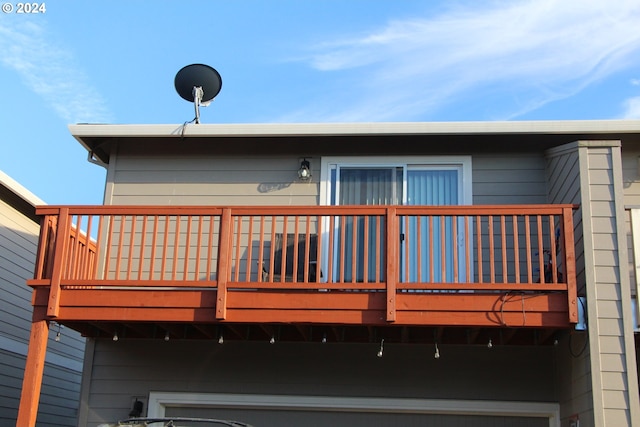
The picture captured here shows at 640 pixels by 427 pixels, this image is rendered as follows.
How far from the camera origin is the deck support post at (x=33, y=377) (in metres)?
7.16

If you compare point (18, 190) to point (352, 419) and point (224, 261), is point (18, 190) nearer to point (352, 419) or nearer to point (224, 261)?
point (224, 261)

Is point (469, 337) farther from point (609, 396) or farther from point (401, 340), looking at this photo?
point (609, 396)

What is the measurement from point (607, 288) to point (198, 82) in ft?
17.7

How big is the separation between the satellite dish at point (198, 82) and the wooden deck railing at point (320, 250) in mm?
1664

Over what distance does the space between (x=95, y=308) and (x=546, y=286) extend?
4.26 m

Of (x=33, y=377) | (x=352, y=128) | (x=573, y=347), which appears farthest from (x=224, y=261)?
(x=573, y=347)

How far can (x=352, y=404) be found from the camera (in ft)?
27.2

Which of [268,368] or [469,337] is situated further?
[268,368]

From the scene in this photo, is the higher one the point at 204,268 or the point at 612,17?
the point at 612,17

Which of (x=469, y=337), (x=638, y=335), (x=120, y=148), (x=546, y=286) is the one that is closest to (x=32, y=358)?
(x=120, y=148)

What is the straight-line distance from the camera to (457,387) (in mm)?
8258

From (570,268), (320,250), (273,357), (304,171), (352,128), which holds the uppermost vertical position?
(352,128)

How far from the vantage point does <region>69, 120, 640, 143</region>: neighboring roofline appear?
8.49 metres

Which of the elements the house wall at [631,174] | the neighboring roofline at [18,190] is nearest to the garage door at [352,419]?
A: the house wall at [631,174]
